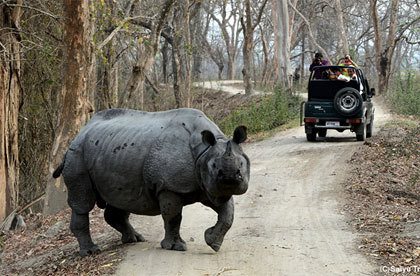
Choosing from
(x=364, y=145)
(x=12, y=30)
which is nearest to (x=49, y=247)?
(x=12, y=30)

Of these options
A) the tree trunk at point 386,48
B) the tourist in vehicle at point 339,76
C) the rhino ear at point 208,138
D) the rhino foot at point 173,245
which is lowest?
the rhino foot at point 173,245

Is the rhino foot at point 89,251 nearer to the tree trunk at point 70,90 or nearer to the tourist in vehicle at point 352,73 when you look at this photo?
the tree trunk at point 70,90

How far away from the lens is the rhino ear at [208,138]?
5.66 meters

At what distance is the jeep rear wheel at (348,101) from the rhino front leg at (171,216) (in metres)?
9.85

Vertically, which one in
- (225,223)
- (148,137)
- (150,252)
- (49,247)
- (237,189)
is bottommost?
(49,247)

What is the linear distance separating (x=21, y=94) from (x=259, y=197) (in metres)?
6.73

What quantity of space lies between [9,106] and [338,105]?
8.51m

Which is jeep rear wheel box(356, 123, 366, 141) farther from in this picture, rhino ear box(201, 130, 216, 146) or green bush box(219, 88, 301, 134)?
rhino ear box(201, 130, 216, 146)

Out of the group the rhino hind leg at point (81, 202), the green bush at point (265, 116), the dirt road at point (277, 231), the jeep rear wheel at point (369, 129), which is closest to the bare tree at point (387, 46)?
the green bush at point (265, 116)

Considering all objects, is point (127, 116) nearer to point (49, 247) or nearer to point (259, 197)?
point (49, 247)

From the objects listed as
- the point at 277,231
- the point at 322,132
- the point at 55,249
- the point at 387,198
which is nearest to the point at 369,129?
the point at 322,132

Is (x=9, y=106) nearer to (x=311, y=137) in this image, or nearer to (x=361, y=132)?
(x=311, y=137)

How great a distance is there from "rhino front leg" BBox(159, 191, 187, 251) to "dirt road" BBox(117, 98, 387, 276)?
0.13 meters

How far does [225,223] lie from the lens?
601 centimetres
